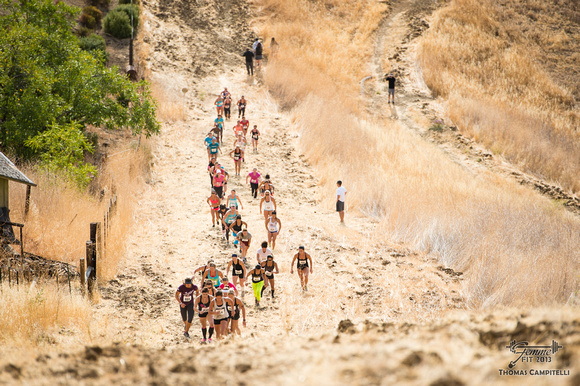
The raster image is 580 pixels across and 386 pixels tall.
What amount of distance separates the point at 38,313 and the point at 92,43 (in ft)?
75.0

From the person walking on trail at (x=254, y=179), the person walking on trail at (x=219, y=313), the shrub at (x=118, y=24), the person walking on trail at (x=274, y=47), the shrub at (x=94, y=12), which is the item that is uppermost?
the shrub at (x=94, y=12)

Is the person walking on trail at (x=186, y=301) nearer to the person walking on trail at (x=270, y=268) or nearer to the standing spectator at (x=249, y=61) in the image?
the person walking on trail at (x=270, y=268)

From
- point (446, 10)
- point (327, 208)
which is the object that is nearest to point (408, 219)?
point (327, 208)

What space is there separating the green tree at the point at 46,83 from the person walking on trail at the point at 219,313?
9.86 meters

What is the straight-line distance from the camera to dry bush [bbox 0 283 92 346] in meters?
9.13

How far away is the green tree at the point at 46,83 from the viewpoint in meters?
16.8

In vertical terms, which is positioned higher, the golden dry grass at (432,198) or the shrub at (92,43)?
the shrub at (92,43)

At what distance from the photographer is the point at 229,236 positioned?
634 inches

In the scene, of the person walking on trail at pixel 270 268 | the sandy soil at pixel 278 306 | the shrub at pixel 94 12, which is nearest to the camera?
the sandy soil at pixel 278 306

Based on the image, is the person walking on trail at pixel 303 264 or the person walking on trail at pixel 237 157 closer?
the person walking on trail at pixel 303 264

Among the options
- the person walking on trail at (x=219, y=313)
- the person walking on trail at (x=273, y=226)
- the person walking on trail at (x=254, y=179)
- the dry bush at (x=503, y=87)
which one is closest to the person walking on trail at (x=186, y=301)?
the person walking on trail at (x=219, y=313)

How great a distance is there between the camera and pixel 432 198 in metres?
18.8

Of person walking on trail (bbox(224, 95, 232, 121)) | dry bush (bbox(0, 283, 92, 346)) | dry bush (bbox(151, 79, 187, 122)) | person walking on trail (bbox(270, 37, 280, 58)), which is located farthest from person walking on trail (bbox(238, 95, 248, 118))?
dry bush (bbox(0, 283, 92, 346))

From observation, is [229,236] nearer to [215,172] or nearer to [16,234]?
[215,172]
